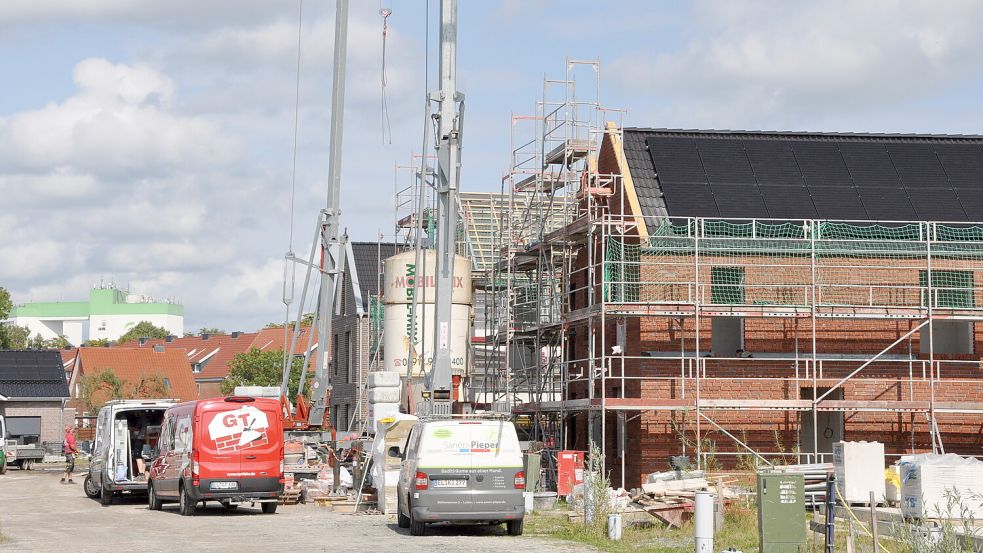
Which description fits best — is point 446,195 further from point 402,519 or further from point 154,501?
point 402,519

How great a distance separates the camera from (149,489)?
2841 cm

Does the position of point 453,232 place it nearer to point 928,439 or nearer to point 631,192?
point 631,192

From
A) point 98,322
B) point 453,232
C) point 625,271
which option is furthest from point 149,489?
point 98,322

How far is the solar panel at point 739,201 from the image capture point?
31.3 m

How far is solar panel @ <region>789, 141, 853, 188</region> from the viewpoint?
33312 mm

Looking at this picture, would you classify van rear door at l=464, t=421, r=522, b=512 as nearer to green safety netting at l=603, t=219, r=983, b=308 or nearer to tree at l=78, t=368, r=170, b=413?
green safety netting at l=603, t=219, r=983, b=308

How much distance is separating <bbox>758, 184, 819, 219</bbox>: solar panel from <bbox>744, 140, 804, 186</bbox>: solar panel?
33cm

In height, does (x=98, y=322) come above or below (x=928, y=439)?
above

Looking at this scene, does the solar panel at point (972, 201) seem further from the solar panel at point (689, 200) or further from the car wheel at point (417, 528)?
the car wheel at point (417, 528)

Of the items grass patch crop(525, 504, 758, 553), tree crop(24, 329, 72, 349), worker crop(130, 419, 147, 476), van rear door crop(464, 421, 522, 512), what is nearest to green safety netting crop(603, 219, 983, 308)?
grass patch crop(525, 504, 758, 553)

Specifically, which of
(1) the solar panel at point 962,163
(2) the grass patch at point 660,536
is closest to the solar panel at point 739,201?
(1) the solar panel at point 962,163

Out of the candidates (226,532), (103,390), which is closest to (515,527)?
(226,532)

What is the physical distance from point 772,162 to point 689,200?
3.55 metres

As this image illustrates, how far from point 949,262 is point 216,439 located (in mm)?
16563
